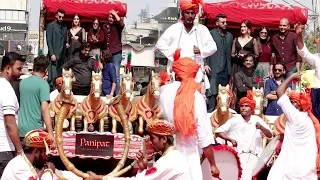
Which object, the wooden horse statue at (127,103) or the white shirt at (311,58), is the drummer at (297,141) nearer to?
the white shirt at (311,58)

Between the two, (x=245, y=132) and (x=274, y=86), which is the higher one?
(x=274, y=86)

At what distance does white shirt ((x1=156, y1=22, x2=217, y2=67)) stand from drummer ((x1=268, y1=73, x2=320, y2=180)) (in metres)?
2.03

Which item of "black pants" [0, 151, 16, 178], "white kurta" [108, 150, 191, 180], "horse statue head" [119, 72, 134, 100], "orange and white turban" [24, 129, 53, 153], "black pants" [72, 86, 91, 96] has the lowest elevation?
"black pants" [72, 86, 91, 96]

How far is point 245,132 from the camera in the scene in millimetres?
11695

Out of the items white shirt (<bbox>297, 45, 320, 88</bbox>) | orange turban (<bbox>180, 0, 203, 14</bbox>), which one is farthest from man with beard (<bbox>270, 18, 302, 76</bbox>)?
orange turban (<bbox>180, 0, 203, 14</bbox>)

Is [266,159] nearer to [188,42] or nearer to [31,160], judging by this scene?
[188,42]

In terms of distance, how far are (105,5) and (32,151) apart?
28.3ft

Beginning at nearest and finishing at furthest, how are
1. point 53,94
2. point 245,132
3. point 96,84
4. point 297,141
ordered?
point 297,141
point 245,132
point 96,84
point 53,94

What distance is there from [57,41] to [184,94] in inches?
254

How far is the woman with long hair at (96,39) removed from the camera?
14.1m

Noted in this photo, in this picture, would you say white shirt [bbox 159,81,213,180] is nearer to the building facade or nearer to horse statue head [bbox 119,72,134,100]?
horse statue head [bbox 119,72,134,100]

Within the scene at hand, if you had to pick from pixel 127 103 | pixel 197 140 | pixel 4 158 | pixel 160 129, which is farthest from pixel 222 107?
pixel 160 129

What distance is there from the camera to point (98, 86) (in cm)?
1276

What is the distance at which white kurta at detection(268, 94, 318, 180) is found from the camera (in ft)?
32.3
